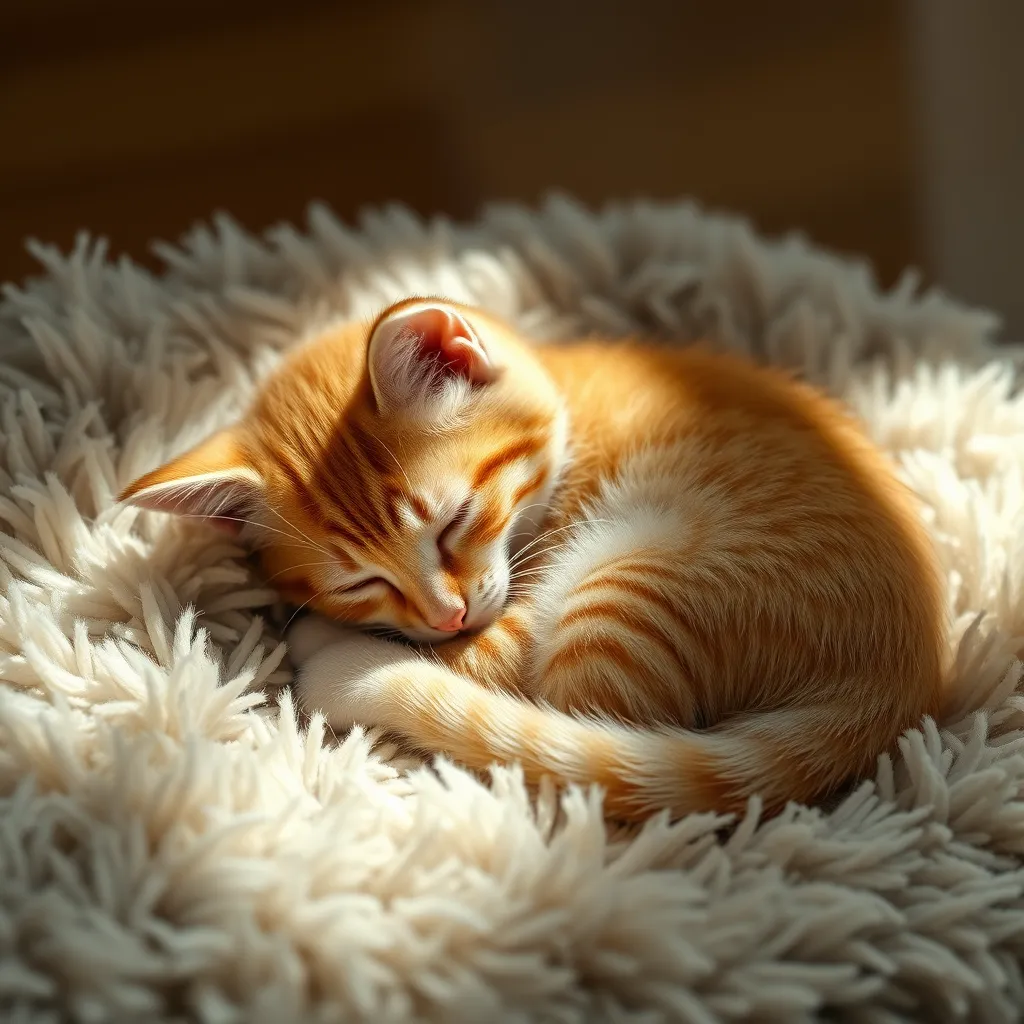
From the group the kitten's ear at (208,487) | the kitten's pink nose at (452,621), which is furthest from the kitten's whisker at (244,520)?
the kitten's pink nose at (452,621)

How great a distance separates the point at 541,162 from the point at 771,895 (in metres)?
1.72

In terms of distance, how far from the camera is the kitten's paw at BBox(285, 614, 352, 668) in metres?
1.04

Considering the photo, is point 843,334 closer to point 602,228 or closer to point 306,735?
point 602,228

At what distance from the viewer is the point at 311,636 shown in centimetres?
105

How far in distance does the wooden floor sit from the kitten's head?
3.67 ft

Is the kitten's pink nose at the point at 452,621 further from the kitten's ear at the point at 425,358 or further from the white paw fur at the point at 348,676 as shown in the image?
the kitten's ear at the point at 425,358

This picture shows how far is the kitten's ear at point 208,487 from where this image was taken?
0.94m

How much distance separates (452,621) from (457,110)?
148cm

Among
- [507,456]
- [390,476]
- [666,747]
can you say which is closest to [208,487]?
[390,476]

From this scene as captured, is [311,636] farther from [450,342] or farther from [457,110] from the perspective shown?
[457,110]

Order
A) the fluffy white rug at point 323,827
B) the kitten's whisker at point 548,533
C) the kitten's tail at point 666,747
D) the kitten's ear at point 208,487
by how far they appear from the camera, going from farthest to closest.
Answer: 1. the kitten's whisker at point 548,533
2. the kitten's ear at point 208,487
3. the kitten's tail at point 666,747
4. the fluffy white rug at point 323,827

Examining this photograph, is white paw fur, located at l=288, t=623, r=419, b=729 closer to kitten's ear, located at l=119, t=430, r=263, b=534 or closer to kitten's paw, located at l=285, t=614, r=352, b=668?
kitten's paw, located at l=285, t=614, r=352, b=668

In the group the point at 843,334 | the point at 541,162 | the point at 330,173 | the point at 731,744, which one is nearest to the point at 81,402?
the point at 731,744

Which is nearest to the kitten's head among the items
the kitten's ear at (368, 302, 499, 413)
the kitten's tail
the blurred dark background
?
the kitten's ear at (368, 302, 499, 413)
